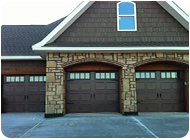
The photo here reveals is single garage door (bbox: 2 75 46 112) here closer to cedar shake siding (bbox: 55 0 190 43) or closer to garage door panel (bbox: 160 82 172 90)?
cedar shake siding (bbox: 55 0 190 43)

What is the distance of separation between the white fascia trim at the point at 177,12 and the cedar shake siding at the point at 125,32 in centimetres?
17

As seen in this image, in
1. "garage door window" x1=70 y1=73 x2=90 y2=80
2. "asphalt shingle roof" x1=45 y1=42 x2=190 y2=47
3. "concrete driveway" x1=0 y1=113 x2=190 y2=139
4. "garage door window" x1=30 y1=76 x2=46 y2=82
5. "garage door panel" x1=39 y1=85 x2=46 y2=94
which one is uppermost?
"asphalt shingle roof" x1=45 y1=42 x2=190 y2=47

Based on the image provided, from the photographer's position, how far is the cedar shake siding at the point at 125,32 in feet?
29.2

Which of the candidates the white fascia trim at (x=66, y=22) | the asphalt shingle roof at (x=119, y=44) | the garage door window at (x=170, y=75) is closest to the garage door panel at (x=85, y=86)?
the asphalt shingle roof at (x=119, y=44)

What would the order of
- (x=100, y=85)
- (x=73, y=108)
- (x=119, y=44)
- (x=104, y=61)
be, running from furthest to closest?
(x=100, y=85) < (x=73, y=108) < (x=104, y=61) < (x=119, y=44)

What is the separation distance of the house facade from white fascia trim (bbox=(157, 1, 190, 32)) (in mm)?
63

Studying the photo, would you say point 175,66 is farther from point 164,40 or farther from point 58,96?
point 58,96

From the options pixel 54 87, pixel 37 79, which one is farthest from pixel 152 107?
pixel 37 79

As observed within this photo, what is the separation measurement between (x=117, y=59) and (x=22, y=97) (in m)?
6.12

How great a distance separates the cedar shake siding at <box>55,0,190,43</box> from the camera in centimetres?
890

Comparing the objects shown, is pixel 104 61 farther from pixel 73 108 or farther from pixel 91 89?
pixel 73 108

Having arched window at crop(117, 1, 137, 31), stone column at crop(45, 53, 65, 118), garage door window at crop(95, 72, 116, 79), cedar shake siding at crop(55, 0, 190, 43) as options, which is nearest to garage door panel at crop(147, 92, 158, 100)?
garage door window at crop(95, 72, 116, 79)

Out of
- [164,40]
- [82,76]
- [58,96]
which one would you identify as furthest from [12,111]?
[164,40]

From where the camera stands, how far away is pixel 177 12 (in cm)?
853
